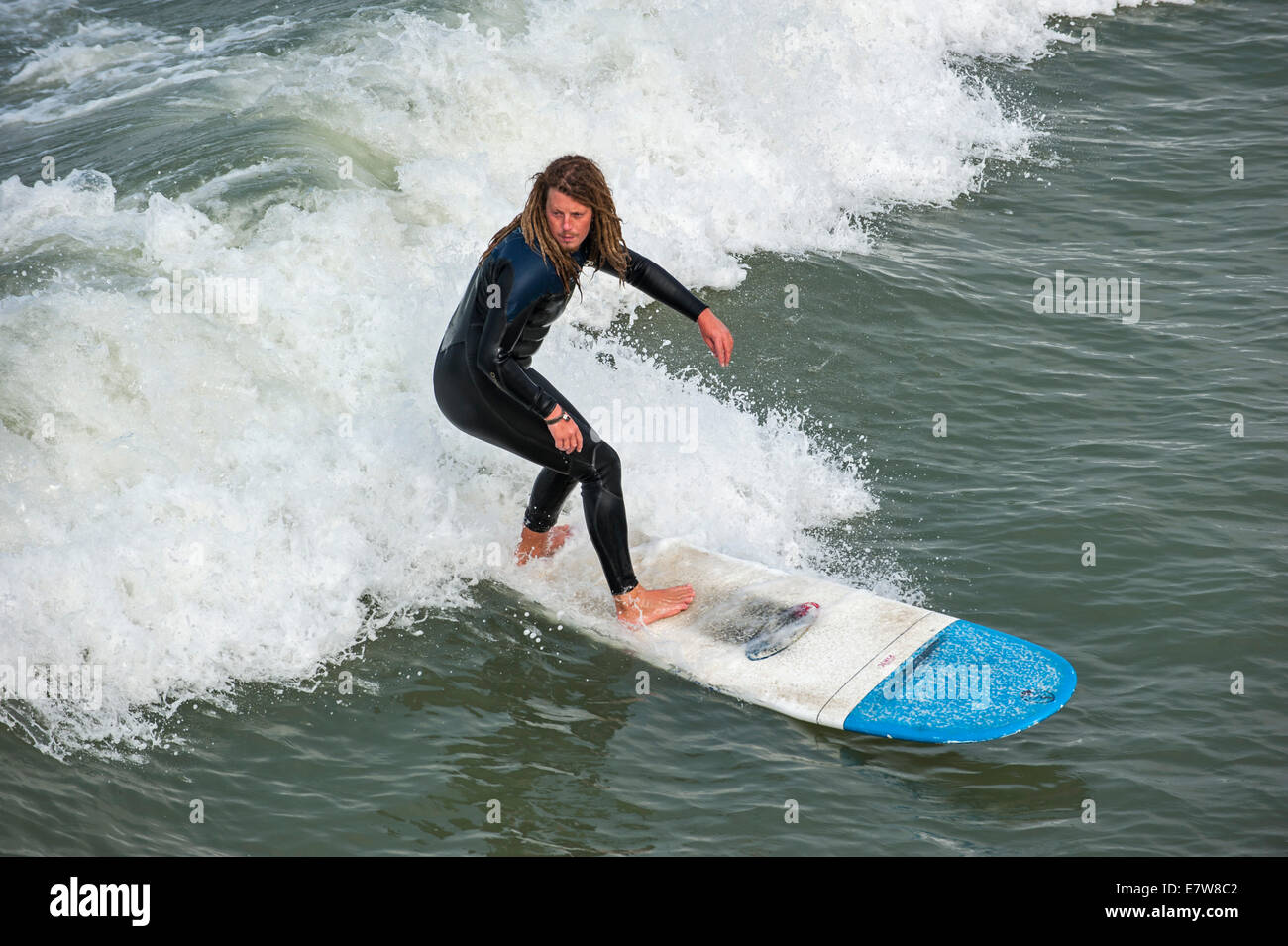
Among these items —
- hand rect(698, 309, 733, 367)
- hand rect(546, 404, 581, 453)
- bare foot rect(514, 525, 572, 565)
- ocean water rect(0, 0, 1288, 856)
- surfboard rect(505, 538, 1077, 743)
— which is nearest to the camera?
ocean water rect(0, 0, 1288, 856)

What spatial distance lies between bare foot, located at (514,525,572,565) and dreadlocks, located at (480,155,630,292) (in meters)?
1.39

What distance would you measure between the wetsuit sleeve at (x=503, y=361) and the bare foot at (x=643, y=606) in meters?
1.07

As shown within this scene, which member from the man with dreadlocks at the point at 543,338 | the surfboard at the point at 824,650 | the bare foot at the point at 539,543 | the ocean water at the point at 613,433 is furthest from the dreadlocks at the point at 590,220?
the ocean water at the point at 613,433

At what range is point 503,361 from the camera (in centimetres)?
433

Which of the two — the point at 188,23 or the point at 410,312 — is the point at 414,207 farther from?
the point at 188,23

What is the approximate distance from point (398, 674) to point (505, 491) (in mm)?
1414

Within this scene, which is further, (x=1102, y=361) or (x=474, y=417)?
(x=1102, y=361)

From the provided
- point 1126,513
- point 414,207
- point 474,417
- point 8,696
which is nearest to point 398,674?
point 474,417

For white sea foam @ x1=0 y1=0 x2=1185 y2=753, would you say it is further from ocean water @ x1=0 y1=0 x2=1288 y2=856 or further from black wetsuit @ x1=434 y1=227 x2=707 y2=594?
black wetsuit @ x1=434 y1=227 x2=707 y2=594

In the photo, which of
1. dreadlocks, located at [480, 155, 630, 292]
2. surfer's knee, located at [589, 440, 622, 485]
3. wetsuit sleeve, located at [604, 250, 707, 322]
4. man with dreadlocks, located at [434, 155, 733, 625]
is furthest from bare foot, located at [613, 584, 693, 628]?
dreadlocks, located at [480, 155, 630, 292]

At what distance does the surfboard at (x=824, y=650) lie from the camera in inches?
172

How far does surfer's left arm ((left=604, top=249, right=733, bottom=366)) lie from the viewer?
4.64 metres
